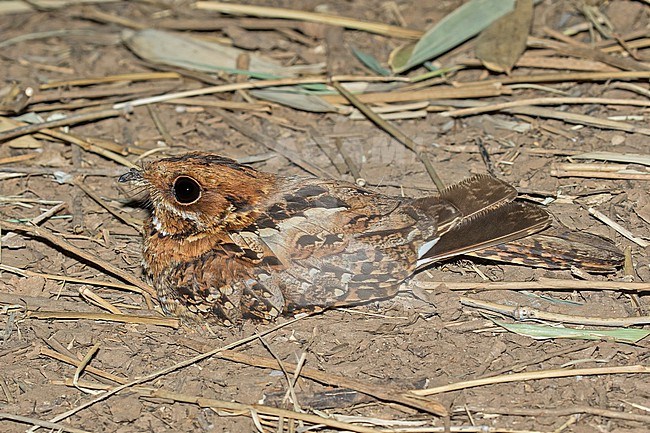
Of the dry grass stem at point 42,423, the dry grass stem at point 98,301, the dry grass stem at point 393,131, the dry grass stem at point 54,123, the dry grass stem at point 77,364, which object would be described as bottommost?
the dry grass stem at point 42,423

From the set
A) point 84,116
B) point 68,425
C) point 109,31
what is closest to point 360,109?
point 84,116

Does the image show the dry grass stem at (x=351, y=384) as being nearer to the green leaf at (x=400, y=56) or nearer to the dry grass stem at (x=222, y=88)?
the dry grass stem at (x=222, y=88)

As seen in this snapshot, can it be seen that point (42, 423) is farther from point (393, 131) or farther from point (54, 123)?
point (393, 131)

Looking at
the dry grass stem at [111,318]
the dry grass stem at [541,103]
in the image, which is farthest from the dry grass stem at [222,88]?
the dry grass stem at [111,318]

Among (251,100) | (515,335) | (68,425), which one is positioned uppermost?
(251,100)

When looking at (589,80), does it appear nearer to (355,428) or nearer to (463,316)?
(463,316)
